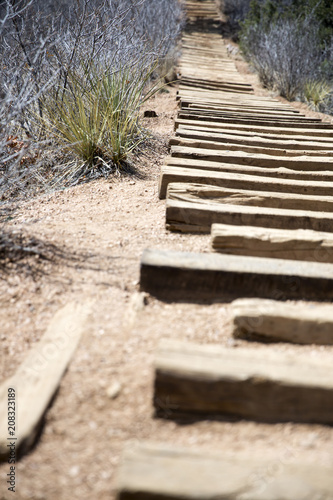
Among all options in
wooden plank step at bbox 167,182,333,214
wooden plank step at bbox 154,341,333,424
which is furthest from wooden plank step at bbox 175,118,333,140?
wooden plank step at bbox 154,341,333,424

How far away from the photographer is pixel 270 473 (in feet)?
3.34

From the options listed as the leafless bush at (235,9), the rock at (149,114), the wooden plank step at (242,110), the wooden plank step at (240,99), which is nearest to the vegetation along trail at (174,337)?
the wooden plank step at (242,110)

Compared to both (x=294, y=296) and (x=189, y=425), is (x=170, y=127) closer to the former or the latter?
(x=294, y=296)

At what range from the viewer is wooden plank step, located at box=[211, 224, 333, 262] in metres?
1.98

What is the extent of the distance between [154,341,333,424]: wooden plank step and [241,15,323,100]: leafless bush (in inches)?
Result: 258

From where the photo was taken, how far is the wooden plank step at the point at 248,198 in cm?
244

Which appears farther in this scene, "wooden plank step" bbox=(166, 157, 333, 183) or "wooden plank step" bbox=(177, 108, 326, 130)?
"wooden plank step" bbox=(177, 108, 326, 130)

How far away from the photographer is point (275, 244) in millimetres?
1977

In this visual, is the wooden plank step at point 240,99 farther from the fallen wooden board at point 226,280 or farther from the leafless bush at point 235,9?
the leafless bush at point 235,9

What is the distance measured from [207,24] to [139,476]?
1448 centimetres

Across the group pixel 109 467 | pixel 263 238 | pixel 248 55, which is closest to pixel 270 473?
pixel 109 467

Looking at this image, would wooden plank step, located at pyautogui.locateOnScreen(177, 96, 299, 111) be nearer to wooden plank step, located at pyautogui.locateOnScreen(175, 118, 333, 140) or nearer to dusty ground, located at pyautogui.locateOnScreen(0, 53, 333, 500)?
wooden plank step, located at pyautogui.locateOnScreen(175, 118, 333, 140)

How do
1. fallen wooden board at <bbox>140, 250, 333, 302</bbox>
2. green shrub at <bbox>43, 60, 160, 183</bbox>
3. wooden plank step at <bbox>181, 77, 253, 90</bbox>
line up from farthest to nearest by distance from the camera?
wooden plank step at <bbox>181, 77, 253, 90</bbox> → green shrub at <bbox>43, 60, 160, 183</bbox> → fallen wooden board at <bbox>140, 250, 333, 302</bbox>

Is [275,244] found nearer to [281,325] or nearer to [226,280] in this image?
[226,280]
